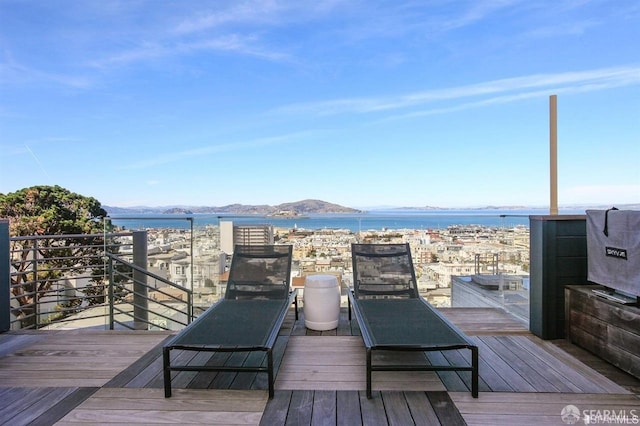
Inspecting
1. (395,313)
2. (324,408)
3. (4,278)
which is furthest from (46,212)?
(324,408)

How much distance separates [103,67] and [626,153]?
15.0 m

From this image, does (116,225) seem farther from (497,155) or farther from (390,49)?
(497,155)

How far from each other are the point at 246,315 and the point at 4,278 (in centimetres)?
251

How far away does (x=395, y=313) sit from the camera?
102 inches

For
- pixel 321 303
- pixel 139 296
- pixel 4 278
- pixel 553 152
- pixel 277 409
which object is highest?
pixel 553 152

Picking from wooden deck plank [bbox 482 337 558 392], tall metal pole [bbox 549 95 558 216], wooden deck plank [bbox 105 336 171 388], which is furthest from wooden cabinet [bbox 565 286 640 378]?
wooden deck plank [bbox 105 336 171 388]

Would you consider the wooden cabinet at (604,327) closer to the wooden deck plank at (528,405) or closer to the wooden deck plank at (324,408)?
the wooden deck plank at (528,405)

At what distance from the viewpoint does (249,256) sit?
3.34 metres

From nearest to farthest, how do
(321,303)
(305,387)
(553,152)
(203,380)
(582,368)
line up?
1. (305,387)
2. (203,380)
3. (582,368)
4. (321,303)
5. (553,152)

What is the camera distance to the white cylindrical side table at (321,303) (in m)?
3.00

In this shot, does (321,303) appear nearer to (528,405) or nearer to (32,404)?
(528,405)

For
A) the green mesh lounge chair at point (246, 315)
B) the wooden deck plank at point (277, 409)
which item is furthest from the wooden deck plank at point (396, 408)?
the green mesh lounge chair at point (246, 315)

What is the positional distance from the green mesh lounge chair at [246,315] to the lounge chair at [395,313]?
668 mm

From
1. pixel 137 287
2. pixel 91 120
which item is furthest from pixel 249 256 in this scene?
pixel 91 120
